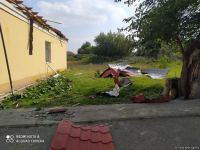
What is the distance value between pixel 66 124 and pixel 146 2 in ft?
20.5

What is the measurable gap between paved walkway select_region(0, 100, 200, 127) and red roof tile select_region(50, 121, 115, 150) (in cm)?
64

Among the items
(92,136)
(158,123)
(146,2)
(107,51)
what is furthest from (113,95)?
(107,51)

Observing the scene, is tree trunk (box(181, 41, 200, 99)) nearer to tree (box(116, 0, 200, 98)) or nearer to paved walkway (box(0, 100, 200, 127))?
tree (box(116, 0, 200, 98))

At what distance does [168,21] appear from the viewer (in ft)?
32.6

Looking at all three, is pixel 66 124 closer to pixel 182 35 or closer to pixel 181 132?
pixel 181 132

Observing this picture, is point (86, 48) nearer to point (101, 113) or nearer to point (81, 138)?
point (101, 113)

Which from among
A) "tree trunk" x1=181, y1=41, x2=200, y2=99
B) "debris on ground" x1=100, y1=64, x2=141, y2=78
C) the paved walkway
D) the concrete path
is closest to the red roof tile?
the concrete path

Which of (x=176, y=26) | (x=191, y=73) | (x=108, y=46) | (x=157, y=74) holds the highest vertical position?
(x=176, y=26)

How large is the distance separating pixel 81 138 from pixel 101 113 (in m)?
1.73

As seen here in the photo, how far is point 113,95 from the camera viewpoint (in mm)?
9984

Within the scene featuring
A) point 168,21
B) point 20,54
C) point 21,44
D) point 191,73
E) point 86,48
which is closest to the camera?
point 191,73

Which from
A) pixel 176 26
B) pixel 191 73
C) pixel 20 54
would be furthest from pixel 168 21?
pixel 20 54

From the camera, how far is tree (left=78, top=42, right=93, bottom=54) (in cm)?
4893

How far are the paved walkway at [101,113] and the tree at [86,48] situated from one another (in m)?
40.4
